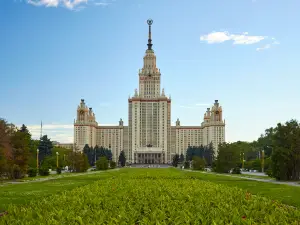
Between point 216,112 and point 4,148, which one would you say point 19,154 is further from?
point 216,112

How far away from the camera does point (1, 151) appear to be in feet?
137

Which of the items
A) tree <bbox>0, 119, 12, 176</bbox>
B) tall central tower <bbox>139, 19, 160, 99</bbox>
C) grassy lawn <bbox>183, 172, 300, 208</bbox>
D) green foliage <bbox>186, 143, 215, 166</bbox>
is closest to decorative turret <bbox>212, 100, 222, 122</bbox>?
tall central tower <bbox>139, 19, 160, 99</bbox>

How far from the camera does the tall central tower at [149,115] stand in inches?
7047

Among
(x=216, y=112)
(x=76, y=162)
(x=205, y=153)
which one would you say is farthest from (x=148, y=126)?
(x=76, y=162)

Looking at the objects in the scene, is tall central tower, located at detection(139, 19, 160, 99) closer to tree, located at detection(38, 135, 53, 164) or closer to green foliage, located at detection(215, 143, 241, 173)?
tree, located at detection(38, 135, 53, 164)

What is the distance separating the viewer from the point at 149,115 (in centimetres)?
18075

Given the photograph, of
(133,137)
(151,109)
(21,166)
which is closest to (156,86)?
(151,109)

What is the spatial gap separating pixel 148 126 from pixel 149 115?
485cm

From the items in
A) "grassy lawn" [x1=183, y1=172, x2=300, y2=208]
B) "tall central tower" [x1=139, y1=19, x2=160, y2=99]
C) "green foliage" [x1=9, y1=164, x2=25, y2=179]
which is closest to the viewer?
"grassy lawn" [x1=183, y1=172, x2=300, y2=208]

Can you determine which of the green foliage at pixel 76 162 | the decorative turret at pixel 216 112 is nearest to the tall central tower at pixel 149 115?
the decorative turret at pixel 216 112

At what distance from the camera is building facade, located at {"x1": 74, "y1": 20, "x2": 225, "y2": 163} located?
178m

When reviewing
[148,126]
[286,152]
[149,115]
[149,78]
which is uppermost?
[149,78]

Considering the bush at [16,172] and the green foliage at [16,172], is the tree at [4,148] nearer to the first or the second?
the green foliage at [16,172]

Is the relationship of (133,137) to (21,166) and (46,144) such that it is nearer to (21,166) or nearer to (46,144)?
(46,144)
